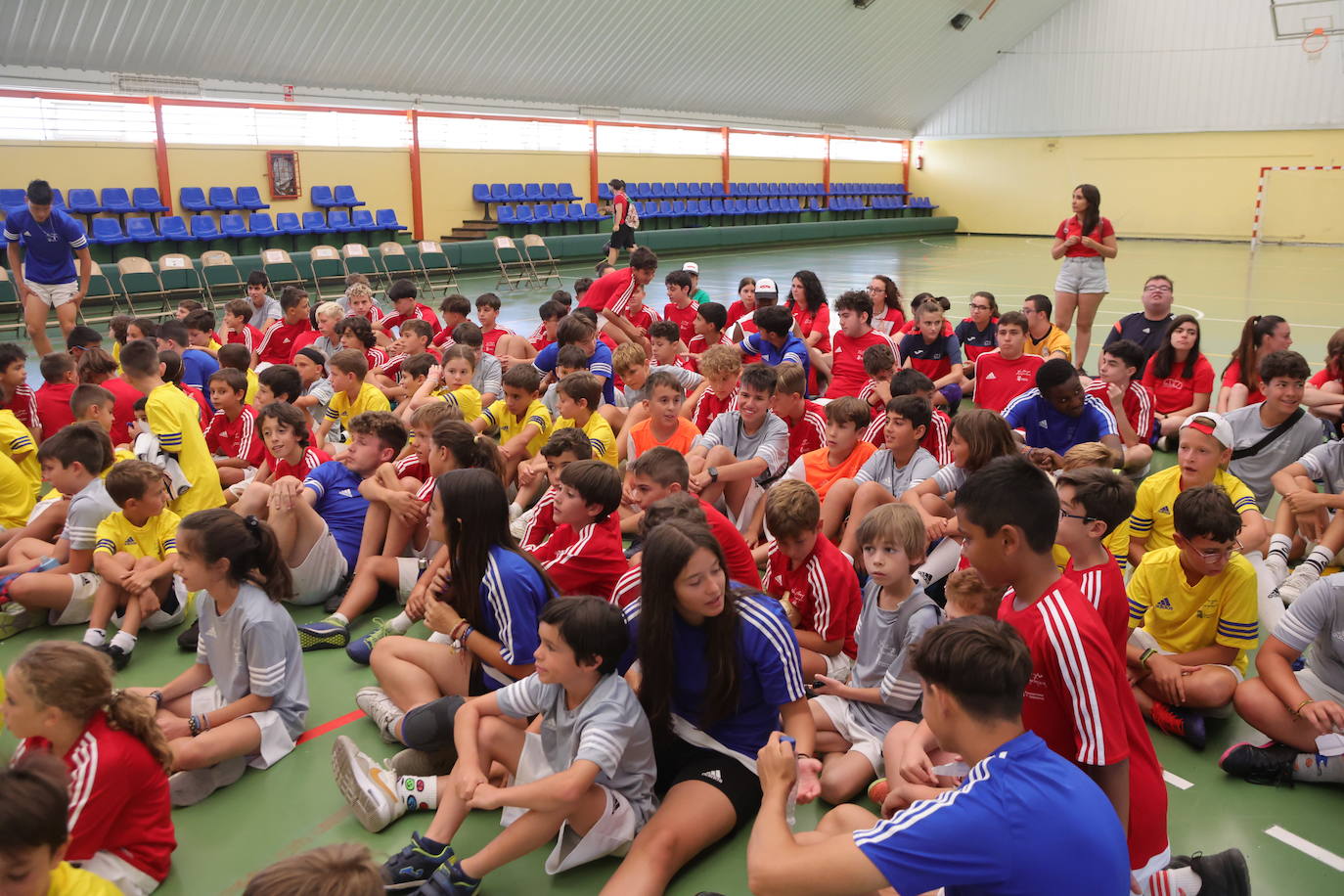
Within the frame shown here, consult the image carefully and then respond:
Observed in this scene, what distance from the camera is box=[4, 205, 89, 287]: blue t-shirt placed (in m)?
8.43

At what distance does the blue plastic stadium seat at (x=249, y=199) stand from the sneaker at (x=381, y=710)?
14594mm

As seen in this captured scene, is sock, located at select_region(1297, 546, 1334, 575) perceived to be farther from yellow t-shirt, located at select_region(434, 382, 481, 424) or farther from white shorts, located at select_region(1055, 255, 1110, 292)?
white shorts, located at select_region(1055, 255, 1110, 292)

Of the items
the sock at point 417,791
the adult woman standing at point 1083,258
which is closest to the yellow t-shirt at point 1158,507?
the sock at point 417,791

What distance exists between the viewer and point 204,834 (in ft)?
9.32

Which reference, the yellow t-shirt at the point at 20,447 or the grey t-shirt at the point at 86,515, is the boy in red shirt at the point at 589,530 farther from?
the yellow t-shirt at the point at 20,447

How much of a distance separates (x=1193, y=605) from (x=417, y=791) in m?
2.80

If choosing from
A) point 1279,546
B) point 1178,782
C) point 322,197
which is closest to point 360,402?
point 1178,782

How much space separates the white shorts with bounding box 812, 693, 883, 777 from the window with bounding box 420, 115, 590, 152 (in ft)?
60.1

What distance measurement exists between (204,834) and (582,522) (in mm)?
1547

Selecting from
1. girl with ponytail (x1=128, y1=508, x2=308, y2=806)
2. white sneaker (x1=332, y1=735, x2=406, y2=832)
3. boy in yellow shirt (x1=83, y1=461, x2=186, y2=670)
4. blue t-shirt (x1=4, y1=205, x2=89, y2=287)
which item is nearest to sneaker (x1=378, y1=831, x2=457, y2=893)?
white sneaker (x1=332, y1=735, x2=406, y2=832)

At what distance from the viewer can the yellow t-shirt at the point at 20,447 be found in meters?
4.86

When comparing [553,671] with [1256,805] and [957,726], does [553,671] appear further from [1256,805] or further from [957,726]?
[1256,805]

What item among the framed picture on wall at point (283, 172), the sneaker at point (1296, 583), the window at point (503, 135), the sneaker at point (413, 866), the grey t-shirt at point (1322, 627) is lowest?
the sneaker at point (413, 866)

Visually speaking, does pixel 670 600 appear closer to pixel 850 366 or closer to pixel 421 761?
pixel 421 761
